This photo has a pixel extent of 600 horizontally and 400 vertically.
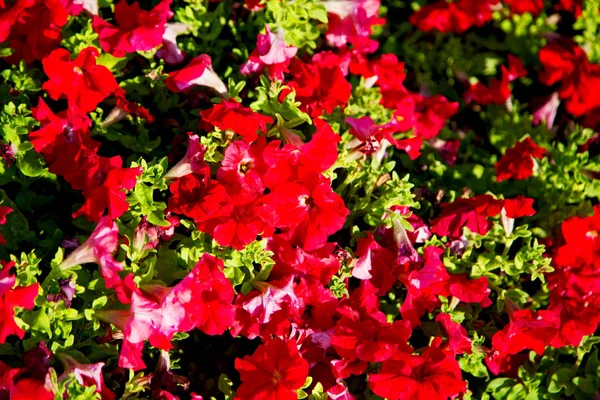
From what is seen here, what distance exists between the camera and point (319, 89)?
218cm

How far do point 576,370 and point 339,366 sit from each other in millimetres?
907

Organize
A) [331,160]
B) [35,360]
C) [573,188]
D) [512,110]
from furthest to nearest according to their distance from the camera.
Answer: [512,110]
[573,188]
[331,160]
[35,360]

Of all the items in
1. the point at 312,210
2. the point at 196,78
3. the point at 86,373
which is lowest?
the point at 86,373

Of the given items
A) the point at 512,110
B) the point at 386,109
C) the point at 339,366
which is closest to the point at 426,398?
the point at 339,366

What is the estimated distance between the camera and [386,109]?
2508mm

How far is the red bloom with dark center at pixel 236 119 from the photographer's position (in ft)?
6.02

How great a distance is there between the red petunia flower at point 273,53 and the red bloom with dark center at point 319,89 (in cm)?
6

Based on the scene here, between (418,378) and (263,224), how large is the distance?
61cm

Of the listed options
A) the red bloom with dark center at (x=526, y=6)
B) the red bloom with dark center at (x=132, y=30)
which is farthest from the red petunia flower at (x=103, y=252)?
the red bloom with dark center at (x=526, y=6)

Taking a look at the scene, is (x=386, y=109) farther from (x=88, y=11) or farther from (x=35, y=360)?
(x=35, y=360)

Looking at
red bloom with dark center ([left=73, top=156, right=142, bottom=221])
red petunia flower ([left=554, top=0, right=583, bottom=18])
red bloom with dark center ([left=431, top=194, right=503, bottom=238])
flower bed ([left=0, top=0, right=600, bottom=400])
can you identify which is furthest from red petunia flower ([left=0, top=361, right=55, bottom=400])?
red petunia flower ([left=554, top=0, right=583, bottom=18])

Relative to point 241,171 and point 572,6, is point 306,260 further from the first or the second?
point 572,6

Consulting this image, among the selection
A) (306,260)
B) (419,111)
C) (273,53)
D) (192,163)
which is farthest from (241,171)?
(419,111)

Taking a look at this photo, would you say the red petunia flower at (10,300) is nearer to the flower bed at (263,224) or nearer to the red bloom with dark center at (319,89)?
the flower bed at (263,224)
